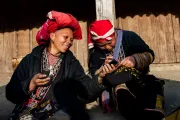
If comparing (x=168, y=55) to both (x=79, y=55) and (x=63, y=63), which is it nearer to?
(x=79, y=55)

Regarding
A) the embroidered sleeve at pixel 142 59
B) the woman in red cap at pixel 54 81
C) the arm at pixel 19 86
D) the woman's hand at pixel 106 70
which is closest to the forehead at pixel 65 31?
the woman in red cap at pixel 54 81

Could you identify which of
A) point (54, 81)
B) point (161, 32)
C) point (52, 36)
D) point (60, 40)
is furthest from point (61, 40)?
point (161, 32)

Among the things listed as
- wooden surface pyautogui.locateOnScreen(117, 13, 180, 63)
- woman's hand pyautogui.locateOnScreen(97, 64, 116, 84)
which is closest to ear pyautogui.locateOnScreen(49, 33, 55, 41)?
woman's hand pyautogui.locateOnScreen(97, 64, 116, 84)

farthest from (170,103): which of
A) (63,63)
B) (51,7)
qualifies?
(51,7)

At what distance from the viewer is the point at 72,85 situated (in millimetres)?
2574

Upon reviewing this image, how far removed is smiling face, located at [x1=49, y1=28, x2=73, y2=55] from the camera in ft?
8.25

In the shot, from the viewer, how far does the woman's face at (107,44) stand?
2637mm

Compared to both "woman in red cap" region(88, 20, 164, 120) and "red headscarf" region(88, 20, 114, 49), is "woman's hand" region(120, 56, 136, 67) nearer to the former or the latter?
"woman in red cap" region(88, 20, 164, 120)

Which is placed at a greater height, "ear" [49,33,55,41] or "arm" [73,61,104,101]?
"ear" [49,33,55,41]

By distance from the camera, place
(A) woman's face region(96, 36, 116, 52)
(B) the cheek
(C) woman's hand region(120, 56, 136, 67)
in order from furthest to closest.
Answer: (A) woman's face region(96, 36, 116, 52) < (B) the cheek < (C) woman's hand region(120, 56, 136, 67)

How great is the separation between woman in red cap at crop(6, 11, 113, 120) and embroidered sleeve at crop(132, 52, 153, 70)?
36cm

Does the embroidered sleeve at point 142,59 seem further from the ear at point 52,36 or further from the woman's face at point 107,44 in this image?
the ear at point 52,36

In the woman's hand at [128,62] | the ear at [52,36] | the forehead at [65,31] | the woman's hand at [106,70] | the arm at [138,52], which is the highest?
the forehead at [65,31]

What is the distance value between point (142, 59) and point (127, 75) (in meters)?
0.27
